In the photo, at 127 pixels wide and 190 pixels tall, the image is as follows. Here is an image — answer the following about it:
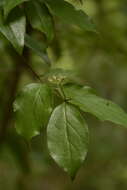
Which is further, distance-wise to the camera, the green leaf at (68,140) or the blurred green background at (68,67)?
the blurred green background at (68,67)

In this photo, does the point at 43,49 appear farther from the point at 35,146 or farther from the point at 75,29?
the point at 35,146

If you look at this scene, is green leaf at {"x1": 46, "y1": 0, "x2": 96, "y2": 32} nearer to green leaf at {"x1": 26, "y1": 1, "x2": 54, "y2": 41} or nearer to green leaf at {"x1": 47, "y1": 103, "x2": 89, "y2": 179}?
green leaf at {"x1": 26, "y1": 1, "x2": 54, "y2": 41}

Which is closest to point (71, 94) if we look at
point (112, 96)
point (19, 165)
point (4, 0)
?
point (4, 0)

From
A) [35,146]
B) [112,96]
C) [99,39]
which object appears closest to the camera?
[99,39]

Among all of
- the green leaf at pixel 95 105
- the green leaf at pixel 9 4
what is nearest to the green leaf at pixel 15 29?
the green leaf at pixel 9 4

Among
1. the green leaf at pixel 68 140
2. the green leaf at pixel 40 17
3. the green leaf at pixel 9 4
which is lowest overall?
the green leaf at pixel 68 140

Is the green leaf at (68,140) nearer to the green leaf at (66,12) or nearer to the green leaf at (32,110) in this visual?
the green leaf at (32,110)
